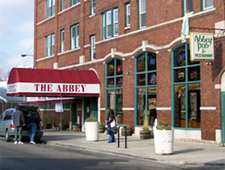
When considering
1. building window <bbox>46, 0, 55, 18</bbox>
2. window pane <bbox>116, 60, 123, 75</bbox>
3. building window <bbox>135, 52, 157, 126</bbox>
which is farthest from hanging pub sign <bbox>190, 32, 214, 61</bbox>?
building window <bbox>46, 0, 55, 18</bbox>

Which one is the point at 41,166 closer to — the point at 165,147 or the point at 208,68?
the point at 165,147

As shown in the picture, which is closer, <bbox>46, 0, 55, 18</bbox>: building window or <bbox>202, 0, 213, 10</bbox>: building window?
<bbox>202, 0, 213, 10</bbox>: building window

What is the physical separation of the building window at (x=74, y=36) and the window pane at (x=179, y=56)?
12.4 metres

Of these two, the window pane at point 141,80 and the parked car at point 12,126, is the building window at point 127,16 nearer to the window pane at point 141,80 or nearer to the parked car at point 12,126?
the window pane at point 141,80

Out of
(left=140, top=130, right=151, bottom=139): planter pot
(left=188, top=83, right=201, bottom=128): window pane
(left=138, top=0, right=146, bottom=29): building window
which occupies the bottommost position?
(left=140, top=130, right=151, bottom=139): planter pot

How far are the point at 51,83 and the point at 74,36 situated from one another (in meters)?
7.28

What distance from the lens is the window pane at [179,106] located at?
21.4 m

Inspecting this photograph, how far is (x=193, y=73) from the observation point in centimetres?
2078

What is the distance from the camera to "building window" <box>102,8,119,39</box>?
91.0 ft

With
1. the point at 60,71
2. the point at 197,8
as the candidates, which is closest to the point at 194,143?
the point at 197,8

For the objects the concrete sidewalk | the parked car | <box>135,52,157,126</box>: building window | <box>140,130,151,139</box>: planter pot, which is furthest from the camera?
<box>135,52,157,126</box>: building window

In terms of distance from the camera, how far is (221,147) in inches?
701

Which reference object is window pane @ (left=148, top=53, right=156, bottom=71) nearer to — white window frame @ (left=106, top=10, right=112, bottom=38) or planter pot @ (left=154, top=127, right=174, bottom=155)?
white window frame @ (left=106, top=10, right=112, bottom=38)

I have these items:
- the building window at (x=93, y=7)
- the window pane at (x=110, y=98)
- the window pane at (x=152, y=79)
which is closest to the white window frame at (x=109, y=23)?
the building window at (x=93, y=7)
